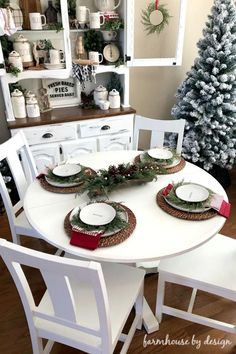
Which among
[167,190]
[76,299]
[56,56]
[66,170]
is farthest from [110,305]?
[56,56]

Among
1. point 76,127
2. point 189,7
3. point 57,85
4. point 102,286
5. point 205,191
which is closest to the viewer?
point 102,286

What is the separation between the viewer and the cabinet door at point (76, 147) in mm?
2564

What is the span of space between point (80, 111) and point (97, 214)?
1.54 m

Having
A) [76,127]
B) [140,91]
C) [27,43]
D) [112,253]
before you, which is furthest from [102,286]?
[140,91]

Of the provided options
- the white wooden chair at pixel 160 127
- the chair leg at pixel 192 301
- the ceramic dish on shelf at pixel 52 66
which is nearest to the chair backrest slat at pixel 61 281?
the chair leg at pixel 192 301

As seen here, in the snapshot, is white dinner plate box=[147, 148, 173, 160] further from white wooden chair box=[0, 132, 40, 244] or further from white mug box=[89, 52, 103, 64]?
white mug box=[89, 52, 103, 64]

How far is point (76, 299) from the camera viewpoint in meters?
1.24

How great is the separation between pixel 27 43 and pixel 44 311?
78.5 inches

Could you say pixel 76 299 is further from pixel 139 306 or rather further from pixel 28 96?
pixel 28 96

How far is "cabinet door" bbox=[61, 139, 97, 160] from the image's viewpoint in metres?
2.56

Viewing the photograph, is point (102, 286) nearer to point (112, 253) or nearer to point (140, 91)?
point (112, 253)

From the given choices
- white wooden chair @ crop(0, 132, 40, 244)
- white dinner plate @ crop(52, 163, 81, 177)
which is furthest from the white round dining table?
white wooden chair @ crop(0, 132, 40, 244)

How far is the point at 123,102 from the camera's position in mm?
2773

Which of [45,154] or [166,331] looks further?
[45,154]
